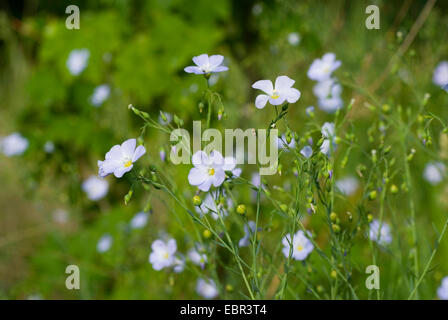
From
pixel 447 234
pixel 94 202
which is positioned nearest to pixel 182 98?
pixel 94 202

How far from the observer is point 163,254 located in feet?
3.94

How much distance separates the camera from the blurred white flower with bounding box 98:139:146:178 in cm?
83

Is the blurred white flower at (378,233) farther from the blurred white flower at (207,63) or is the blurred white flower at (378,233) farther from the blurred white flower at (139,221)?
the blurred white flower at (139,221)

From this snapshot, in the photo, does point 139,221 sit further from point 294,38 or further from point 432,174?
point 432,174

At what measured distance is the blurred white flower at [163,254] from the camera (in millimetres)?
1171

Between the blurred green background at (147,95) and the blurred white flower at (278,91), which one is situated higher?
the blurred green background at (147,95)

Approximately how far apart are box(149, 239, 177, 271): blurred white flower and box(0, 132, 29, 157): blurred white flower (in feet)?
4.10

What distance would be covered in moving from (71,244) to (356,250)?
4.29ft

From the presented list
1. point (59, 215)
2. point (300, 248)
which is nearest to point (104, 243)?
→ point (59, 215)

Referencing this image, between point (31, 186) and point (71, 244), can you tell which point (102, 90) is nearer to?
point (31, 186)

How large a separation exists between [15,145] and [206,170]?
1.61 metres

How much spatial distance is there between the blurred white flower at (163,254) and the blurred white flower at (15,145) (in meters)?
1.25

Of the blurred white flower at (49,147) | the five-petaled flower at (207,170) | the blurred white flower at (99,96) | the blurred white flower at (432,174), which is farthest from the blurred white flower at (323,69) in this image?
the blurred white flower at (49,147)

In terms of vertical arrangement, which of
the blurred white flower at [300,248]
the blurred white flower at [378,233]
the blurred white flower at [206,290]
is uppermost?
the blurred white flower at [378,233]
